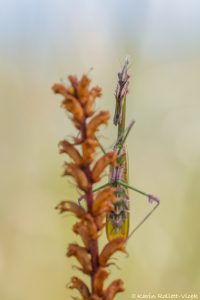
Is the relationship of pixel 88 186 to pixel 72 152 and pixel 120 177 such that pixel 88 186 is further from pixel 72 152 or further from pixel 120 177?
pixel 120 177

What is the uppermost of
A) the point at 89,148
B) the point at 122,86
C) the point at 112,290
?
the point at 122,86

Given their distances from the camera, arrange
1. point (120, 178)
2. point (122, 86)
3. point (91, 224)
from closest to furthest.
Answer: point (91, 224)
point (122, 86)
point (120, 178)

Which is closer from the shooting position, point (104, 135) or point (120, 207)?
point (120, 207)

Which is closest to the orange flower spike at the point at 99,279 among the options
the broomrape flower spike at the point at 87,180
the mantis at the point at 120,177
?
the broomrape flower spike at the point at 87,180

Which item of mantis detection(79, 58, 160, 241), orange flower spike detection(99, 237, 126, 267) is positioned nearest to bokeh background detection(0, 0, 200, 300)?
mantis detection(79, 58, 160, 241)

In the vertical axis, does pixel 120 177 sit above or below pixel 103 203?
above

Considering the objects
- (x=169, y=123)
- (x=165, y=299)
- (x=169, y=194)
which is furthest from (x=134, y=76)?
(x=165, y=299)

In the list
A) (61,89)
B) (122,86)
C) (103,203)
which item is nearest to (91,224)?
(103,203)

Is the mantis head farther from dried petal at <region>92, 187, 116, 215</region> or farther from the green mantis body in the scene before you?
dried petal at <region>92, 187, 116, 215</region>
